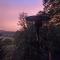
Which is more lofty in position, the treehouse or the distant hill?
the treehouse

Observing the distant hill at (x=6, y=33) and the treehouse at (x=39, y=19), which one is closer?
the treehouse at (x=39, y=19)

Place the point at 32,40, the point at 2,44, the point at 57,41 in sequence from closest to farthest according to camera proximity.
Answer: the point at 57,41, the point at 32,40, the point at 2,44

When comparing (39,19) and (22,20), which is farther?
(22,20)

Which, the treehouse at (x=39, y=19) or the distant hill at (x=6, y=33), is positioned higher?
the treehouse at (x=39, y=19)

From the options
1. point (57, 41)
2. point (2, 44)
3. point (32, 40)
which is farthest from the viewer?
point (2, 44)

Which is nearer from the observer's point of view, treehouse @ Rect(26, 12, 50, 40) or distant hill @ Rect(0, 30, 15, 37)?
treehouse @ Rect(26, 12, 50, 40)

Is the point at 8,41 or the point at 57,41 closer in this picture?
the point at 57,41

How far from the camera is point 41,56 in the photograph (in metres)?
10.7

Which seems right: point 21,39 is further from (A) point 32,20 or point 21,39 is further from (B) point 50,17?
(B) point 50,17

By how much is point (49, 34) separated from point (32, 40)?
1.05 m

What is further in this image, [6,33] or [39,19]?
[6,33]

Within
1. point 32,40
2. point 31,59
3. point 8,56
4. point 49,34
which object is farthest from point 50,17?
point 8,56

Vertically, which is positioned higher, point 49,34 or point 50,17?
point 50,17

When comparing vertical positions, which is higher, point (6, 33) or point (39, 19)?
point (39, 19)
